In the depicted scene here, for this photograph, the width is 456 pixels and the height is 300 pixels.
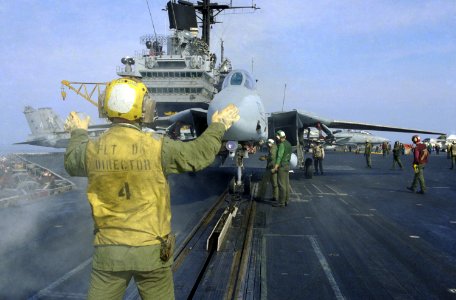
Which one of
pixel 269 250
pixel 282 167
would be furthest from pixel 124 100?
pixel 282 167

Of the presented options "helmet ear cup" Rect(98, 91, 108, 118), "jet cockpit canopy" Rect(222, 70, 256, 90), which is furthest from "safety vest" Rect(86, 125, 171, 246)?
"jet cockpit canopy" Rect(222, 70, 256, 90)

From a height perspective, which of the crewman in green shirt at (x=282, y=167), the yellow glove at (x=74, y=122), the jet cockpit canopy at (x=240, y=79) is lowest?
the crewman in green shirt at (x=282, y=167)

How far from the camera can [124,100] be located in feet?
8.45

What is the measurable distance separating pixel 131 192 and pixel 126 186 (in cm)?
5

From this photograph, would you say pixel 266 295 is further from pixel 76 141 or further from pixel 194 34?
pixel 194 34

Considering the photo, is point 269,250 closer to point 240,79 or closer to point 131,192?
point 131,192

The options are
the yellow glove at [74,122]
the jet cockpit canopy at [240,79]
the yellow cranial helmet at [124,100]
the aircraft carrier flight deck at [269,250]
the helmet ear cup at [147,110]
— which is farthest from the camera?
the jet cockpit canopy at [240,79]

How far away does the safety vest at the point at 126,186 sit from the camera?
2418 millimetres

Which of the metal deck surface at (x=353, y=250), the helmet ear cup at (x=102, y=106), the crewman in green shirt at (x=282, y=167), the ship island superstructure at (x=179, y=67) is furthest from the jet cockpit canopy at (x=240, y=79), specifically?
the ship island superstructure at (x=179, y=67)

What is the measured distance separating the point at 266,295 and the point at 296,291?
46cm

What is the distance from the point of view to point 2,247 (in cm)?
661

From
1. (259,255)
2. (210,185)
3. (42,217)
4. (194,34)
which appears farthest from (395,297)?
(194,34)

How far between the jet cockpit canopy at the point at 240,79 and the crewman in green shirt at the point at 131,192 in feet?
29.4

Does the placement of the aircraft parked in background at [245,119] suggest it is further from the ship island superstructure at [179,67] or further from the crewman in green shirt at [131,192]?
the ship island superstructure at [179,67]
